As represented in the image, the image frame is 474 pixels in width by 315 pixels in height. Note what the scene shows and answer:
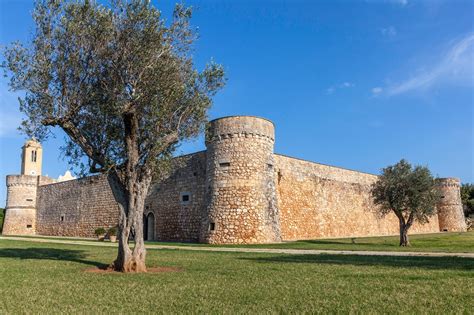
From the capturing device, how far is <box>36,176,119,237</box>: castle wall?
125 ft

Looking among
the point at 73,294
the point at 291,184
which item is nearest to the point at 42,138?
the point at 73,294

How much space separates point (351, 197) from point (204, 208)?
61.4 ft

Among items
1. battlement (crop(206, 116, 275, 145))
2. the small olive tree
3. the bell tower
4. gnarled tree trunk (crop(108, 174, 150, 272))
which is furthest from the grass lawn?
the bell tower

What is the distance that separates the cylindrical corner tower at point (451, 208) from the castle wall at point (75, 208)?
40439 millimetres

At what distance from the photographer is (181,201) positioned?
1195 inches

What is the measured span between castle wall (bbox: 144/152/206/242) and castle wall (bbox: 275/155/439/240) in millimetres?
6222

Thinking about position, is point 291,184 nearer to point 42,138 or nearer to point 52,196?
point 42,138

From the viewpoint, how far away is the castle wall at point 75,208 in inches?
1495

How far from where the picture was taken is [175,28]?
13.0 m

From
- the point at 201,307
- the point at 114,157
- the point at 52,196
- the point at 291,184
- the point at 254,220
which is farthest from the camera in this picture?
the point at 52,196

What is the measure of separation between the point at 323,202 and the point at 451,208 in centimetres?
2599

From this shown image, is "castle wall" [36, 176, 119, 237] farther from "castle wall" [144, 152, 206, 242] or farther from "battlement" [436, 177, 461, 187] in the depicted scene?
"battlement" [436, 177, 461, 187]

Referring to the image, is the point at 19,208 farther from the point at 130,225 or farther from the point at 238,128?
the point at 130,225

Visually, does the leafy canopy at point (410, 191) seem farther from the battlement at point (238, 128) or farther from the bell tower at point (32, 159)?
the bell tower at point (32, 159)
